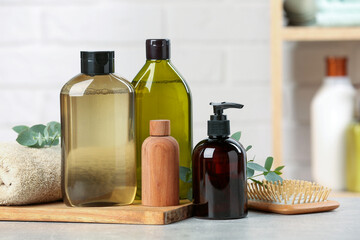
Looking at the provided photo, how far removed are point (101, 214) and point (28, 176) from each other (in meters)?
0.10

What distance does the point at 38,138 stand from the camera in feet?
2.64

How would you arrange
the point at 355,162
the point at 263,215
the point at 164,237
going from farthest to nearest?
1. the point at 355,162
2. the point at 263,215
3. the point at 164,237

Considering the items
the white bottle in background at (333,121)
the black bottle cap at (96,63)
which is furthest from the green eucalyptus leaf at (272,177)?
the white bottle in background at (333,121)

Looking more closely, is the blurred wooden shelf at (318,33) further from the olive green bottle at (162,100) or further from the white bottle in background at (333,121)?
the olive green bottle at (162,100)

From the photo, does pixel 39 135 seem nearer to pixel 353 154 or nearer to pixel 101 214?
pixel 101 214

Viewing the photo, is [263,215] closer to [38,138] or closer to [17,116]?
[38,138]

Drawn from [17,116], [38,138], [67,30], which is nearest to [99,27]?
[67,30]

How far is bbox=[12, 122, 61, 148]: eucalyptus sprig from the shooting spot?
79 centimetres

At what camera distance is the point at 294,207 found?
74cm

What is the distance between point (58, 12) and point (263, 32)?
0.53 meters

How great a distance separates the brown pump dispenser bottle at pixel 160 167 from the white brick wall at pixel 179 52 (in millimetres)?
954

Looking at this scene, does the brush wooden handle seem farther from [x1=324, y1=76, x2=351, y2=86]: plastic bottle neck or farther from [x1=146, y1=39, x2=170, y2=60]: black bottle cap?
[x1=324, y1=76, x2=351, y2=86]: plastic bottle neck

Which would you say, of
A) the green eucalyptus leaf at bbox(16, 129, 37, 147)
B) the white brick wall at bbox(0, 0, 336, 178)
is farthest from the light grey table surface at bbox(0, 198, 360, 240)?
the white brick wall at bbox(0, 0, 336, 178)

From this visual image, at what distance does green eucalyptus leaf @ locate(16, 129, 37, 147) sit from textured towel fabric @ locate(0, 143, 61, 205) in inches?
0.5
